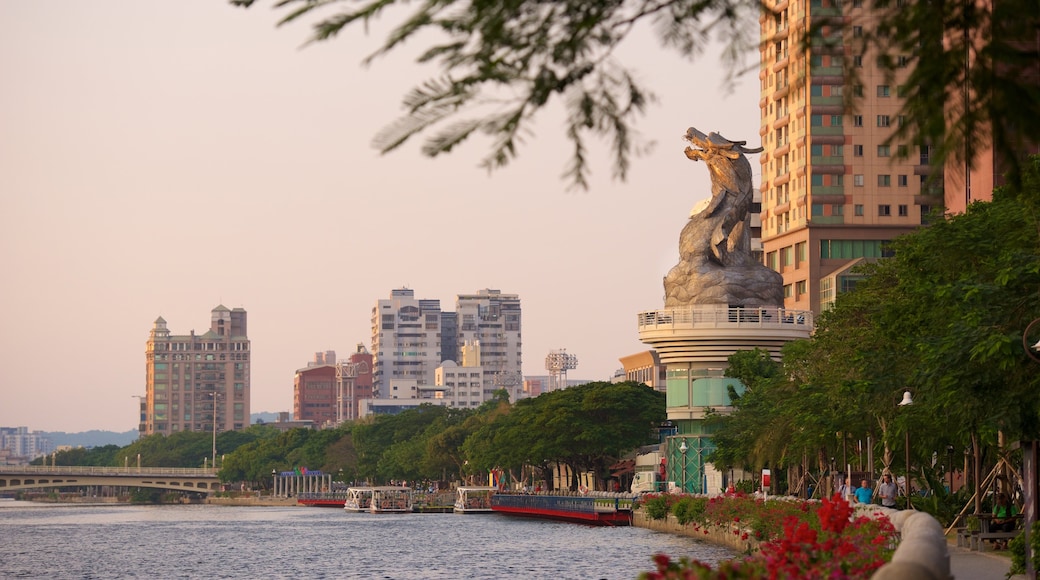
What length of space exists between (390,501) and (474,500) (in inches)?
675

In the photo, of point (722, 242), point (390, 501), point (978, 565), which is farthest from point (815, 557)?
point (390, 501)

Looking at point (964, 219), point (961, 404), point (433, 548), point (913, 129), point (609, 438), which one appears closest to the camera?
point (913, 129)

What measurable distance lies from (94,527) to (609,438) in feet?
159

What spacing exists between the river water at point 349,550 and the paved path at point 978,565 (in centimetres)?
2360

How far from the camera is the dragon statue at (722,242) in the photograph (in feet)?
427

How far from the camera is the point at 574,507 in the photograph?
13862 cm

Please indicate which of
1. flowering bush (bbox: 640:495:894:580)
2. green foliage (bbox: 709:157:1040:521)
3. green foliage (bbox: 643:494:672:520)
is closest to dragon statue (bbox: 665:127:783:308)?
green foliage (bbox: 643:494:672:520)

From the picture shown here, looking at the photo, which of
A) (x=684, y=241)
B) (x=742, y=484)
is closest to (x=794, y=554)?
(x=742, y=484)

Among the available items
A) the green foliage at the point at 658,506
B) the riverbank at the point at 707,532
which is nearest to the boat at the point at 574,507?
the riverbank at the point at 707,532

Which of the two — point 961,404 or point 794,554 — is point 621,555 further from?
point 794,554

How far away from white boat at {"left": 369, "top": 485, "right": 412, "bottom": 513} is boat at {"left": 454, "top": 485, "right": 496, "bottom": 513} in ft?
46.6

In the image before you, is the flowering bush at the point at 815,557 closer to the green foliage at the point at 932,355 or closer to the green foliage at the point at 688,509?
the green foliage at the point at 932,355

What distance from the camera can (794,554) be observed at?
972 inches

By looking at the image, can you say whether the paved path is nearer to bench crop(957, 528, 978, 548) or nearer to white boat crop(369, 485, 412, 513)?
bench crop(957, 528, 978, 548)
